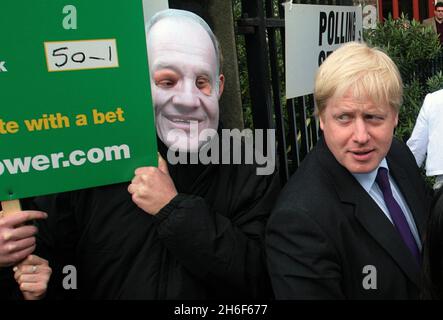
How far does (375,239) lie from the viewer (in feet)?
5.27

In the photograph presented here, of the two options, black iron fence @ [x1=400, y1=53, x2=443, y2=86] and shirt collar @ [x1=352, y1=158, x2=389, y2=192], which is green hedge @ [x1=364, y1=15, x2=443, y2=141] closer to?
black iron fence @ [x1=400, y1=53, x2=443, y2=86]

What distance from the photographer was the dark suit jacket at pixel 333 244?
4.94 ft

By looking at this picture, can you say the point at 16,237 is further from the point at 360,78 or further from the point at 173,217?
the point at 360,78

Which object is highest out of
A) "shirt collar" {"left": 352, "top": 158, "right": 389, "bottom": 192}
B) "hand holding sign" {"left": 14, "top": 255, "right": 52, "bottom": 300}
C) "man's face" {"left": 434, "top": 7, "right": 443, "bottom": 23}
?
"man's face" {"left": 434, "top": 7, "right": 443, "bottom": 23}

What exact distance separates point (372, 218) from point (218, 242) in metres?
0.49

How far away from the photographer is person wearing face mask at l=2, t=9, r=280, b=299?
166cm

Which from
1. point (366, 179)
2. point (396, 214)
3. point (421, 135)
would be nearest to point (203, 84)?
point (366, 179)

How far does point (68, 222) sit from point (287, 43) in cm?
119

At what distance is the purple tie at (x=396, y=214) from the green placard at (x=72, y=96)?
2.57 ft

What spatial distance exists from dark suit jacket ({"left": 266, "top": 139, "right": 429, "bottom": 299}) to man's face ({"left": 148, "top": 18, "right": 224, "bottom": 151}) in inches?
15.7

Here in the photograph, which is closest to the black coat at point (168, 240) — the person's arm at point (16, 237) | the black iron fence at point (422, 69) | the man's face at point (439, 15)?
the person's arm at point (16, 237)

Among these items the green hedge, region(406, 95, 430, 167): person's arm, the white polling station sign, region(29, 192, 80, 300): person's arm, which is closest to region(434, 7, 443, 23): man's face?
the green hedge

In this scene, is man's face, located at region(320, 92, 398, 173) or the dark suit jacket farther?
man's face, located at region(320, 92, 398, 173)

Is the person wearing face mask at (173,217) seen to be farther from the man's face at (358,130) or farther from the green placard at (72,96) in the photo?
the man's face at (358,130)
